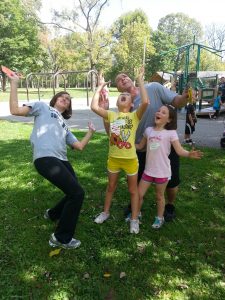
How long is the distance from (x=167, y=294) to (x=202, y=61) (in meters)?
54.3

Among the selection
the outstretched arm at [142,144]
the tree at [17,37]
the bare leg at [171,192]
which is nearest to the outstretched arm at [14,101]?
the outstretched arm at [142,144]

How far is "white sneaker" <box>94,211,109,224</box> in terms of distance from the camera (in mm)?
4234

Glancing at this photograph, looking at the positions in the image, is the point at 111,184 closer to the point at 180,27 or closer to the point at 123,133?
the point at 123,133

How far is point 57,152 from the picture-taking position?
3.48 m

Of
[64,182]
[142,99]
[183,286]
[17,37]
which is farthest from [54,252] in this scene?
[17,37]

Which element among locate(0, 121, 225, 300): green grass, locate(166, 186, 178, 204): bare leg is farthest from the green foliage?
locate(166, 186, 178, 204): bare leg

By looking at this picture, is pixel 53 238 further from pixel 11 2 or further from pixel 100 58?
pixel 11 2

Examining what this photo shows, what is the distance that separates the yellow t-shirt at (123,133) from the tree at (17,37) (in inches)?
1696

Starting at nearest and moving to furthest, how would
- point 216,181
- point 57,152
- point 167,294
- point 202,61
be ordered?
point 167,294 < point 57,152 < point 216,181 < point 202,61

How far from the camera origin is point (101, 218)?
4254mm

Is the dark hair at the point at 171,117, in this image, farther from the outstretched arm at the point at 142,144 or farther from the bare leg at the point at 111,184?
the bare leg at the point at 111,184

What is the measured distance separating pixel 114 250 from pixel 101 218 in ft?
2.15

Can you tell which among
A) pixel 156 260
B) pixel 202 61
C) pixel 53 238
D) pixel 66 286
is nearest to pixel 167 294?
pixel 156 260

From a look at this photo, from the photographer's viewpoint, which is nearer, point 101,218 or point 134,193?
point 134,193
